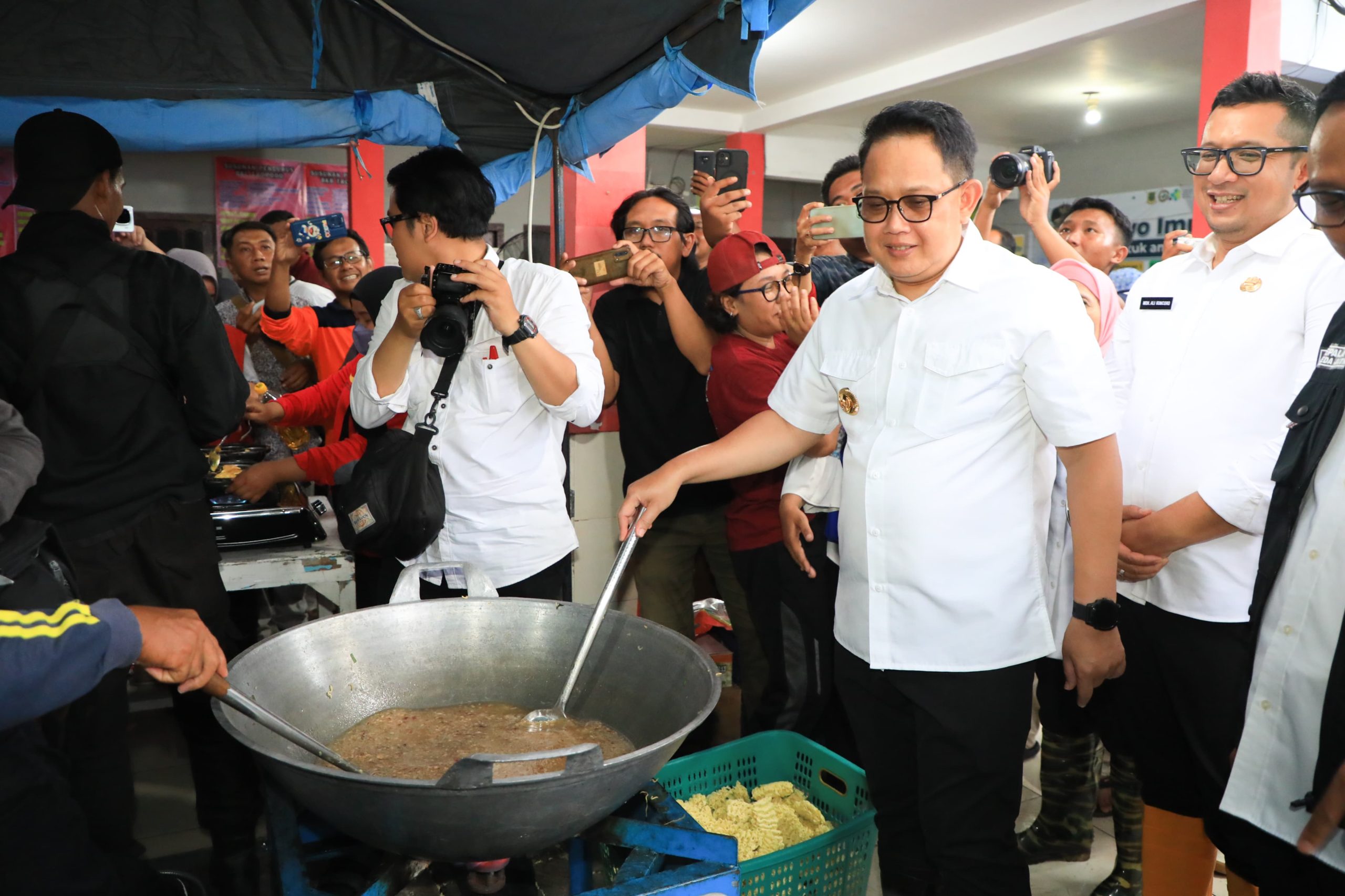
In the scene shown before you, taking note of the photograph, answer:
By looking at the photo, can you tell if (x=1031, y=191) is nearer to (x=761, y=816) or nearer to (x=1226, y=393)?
(x=1226, y=393)

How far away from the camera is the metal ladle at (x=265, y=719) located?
1.08 meters

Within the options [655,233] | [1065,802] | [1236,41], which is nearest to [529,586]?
[655,233]

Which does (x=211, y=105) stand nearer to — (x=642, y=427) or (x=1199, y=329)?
(x=642, y=427)

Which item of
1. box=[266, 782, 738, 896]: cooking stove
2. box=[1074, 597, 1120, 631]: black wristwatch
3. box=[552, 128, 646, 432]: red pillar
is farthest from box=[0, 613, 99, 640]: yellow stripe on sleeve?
box=[552, 128, 646, 432]: red pillar

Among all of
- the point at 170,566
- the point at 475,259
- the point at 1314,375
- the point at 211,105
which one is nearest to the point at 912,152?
the point at 1314,375

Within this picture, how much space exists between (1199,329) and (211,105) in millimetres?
2856

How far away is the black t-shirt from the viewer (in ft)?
8.84

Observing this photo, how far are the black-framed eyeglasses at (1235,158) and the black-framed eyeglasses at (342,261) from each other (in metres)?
3.18

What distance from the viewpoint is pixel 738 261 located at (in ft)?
7.68

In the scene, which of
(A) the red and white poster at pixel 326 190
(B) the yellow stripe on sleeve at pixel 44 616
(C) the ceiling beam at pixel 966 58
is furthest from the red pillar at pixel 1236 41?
(A) the red and white poster at pixel 326 190

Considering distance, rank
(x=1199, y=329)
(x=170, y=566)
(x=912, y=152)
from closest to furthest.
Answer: (x=912, y=152) < (x=1199, y=329) < (x=170, y=566)

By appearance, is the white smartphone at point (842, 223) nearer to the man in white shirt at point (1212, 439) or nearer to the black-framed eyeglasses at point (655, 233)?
the black-framed eyeglasses at point (655, 233)

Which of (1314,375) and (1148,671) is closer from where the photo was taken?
(1314,375)

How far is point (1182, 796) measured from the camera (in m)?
1.73
